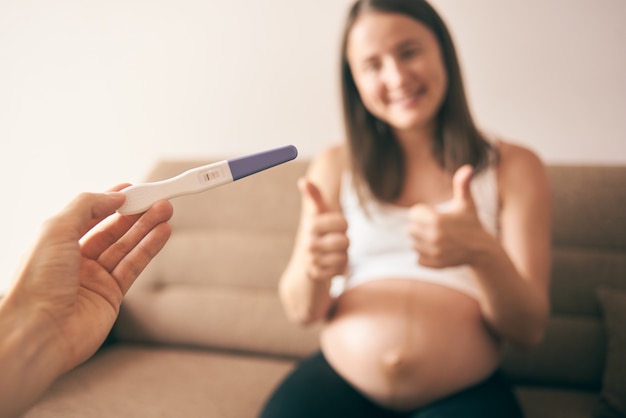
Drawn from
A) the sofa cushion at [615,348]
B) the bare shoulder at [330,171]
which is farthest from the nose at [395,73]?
the sofa cushion at [615,348]

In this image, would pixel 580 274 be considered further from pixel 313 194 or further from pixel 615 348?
pixel 313 194

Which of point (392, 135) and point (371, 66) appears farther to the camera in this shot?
point (392, 135)

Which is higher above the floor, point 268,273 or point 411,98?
point 411,98

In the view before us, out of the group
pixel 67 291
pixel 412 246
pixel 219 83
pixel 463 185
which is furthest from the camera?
pixel 219 83

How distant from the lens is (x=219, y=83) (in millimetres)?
1334

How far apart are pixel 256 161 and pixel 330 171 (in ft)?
1.60

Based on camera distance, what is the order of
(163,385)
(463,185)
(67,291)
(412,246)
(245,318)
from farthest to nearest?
(245,318), (163,385), (412,246), (463,185), (67,291)

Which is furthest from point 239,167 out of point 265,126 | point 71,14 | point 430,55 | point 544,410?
point 71,14

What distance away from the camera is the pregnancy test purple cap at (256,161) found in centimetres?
46

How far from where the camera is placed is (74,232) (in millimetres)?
432

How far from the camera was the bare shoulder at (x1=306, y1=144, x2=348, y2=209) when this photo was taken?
940 millimetres

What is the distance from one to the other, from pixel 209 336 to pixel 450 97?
0.72 metres

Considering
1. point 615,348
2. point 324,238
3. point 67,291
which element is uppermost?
point 67,291

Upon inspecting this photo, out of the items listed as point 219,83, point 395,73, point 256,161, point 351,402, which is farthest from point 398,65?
point 219,83
